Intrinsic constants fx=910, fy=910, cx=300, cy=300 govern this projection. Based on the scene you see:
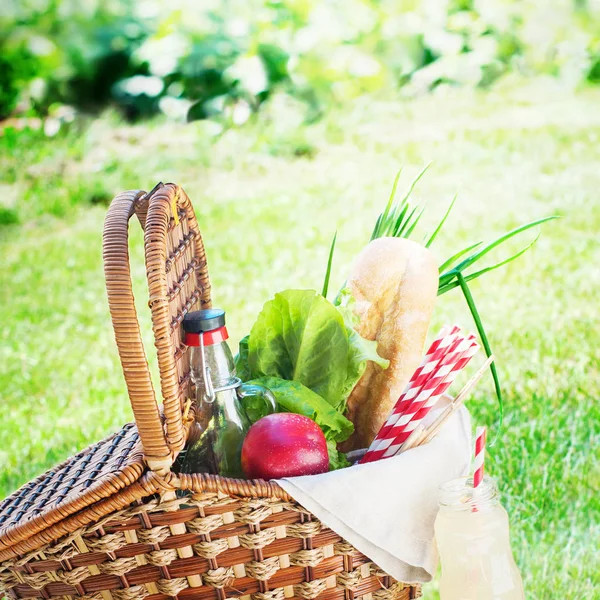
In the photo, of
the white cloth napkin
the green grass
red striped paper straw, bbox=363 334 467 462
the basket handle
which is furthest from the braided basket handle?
the green grass

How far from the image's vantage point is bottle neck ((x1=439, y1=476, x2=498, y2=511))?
1.25 metres

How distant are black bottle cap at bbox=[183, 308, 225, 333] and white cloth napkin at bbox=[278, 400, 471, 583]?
228mm

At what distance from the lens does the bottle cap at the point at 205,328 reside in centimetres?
123

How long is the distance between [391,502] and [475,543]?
128mm

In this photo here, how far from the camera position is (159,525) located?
47.1 inches

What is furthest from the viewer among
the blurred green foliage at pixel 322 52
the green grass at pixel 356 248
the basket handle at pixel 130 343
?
the blurred green foliage at pixel 322 52

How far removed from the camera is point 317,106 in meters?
4.91

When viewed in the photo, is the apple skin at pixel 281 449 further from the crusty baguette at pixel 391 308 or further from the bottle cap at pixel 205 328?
Result: the crusty baguette at pixel 391 308

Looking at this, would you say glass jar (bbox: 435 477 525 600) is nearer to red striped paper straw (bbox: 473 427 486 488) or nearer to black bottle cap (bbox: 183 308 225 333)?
red striped paper straw (bbox: 473 427 486 488)

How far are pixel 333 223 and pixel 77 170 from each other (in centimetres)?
150

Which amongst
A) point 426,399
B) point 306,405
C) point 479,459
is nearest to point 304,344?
point 306,405

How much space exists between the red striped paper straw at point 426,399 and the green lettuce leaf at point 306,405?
4.0 inches

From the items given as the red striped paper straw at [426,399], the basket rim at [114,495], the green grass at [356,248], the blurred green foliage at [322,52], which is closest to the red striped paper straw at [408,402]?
the red striped paper straw at [426,399]

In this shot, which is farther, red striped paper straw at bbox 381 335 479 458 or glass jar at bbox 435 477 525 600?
red striped paper straw at bbox 381 335 479 458
